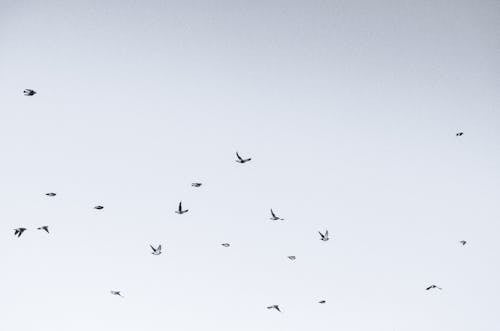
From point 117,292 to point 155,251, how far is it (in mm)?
3487

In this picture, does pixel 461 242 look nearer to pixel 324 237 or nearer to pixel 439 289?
pixel 439 289

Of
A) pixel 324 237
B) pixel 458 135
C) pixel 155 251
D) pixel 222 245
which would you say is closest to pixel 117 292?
pixel 155 251

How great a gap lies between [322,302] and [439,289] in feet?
20.3

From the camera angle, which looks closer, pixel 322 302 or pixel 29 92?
pixel 29 92

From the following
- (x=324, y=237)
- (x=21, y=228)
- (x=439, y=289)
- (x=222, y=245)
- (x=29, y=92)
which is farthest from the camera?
(x=439, y=289)

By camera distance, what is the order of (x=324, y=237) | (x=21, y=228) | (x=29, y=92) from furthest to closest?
(x=324, y=237) → (x=21, y=228) → (x=29, y=92)

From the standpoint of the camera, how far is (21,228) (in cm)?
1622

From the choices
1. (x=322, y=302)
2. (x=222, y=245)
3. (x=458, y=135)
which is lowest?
(x=322, y=302)

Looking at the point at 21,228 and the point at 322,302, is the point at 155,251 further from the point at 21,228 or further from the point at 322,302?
the point at 322,302

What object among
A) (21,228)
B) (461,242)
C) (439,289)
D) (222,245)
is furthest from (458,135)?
(21,228)

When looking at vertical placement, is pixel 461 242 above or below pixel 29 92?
below

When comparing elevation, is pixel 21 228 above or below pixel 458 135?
below

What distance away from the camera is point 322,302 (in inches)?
835

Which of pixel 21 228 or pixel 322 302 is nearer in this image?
pixel 21 228
